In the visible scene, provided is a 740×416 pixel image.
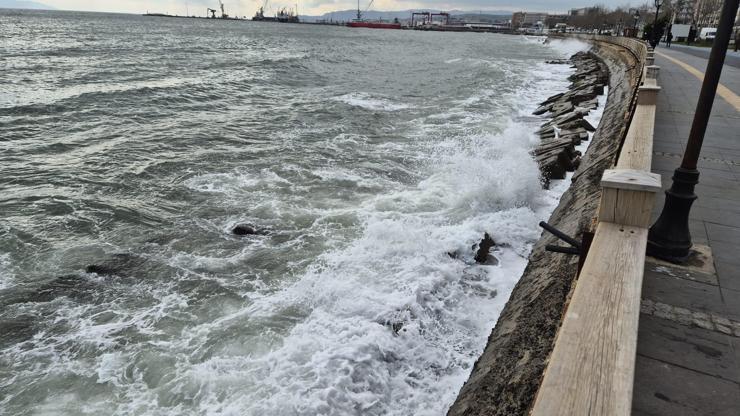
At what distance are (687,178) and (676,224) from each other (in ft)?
1.38

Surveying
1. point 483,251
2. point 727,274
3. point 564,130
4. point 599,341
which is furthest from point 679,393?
point 564,130

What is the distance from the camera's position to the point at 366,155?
42.8 feet

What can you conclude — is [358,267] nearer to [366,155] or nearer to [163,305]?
[163,305]

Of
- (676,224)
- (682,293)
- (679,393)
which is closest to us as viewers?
(679,393)

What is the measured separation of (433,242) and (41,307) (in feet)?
18.2

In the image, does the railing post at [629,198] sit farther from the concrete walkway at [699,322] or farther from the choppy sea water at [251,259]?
the choppy sea water at [251,259]

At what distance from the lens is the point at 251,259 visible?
23.8 ft

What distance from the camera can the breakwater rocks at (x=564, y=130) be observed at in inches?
404

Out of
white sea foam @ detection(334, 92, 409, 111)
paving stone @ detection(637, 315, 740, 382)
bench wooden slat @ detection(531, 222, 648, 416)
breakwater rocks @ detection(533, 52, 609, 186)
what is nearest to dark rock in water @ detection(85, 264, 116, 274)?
bench wooden slat @ detection(531, 222, 648, 416)

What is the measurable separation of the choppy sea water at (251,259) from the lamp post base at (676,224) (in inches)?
82.4

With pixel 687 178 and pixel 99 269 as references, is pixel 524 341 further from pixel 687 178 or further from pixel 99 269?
pixel 99 269

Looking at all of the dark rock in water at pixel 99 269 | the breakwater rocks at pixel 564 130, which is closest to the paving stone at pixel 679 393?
the dark rock in water at pixel 99 269

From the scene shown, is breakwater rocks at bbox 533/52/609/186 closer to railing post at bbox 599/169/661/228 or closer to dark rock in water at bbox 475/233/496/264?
dark rock in water at bbox 475/233/496/264

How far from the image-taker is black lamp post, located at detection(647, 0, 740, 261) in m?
3.51
